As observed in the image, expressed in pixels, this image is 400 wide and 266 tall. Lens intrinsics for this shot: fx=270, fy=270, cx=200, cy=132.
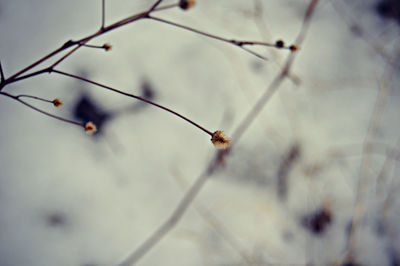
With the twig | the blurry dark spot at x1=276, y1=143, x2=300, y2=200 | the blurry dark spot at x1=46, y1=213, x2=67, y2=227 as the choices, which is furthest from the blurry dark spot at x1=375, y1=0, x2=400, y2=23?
the blurry dark spot at x1=46, y1=213, x2=67, y2=227

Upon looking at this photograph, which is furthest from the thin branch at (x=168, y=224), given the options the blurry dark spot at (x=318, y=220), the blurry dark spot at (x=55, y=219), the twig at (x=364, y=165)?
the twig at (x=364, y=165)

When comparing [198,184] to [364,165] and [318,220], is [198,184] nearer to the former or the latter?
[318,220]

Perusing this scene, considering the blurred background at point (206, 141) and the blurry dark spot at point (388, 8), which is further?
the blurry dark spot at point (388, 8)

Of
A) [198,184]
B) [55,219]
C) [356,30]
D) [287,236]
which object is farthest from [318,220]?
[55,219]

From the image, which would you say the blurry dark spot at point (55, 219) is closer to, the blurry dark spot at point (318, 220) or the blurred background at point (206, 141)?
the blurred background at point (206, 141)

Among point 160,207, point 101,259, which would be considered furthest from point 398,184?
point 101,259

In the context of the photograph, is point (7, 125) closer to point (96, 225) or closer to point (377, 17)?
point (96, 225)

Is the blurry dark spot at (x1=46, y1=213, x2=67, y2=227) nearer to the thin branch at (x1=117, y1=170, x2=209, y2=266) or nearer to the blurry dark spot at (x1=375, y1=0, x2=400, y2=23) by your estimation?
the thin branch at (x1=117, y1=170, x2=209, y2=266)
